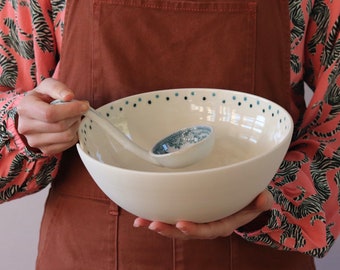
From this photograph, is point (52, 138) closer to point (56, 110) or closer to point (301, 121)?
point (56, 110)

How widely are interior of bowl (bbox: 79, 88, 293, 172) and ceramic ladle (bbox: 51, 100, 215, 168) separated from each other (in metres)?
0.02

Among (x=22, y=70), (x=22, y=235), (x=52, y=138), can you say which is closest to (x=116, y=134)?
(x=52, y=138)

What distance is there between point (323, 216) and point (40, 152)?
0.36 m

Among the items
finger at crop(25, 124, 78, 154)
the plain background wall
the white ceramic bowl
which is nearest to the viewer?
the white ceramic bowl

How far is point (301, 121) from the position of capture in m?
0.74

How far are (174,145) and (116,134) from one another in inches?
3.0

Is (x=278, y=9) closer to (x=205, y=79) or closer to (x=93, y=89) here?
(x=205, y=79)

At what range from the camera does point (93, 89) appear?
2.11 ft

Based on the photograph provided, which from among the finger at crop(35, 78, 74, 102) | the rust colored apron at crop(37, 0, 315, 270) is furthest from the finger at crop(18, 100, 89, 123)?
the rust colored apron at crop(37, 0, 315, 270)

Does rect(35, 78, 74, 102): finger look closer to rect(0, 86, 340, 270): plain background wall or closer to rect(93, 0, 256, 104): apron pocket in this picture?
rect(93, 0, 256, 104): apron pocket

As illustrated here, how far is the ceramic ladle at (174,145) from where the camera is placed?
55cm

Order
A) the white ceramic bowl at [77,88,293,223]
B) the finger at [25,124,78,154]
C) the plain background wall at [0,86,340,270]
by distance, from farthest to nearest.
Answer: the plain background wall at [0,86,340,270] < the finger at [25,124,78,154] < the white ceramic bowl at [77,88,293,223]

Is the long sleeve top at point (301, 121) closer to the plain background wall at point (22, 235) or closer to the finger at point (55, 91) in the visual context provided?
the finger at point (55, 91)

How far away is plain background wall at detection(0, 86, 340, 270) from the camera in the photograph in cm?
121
